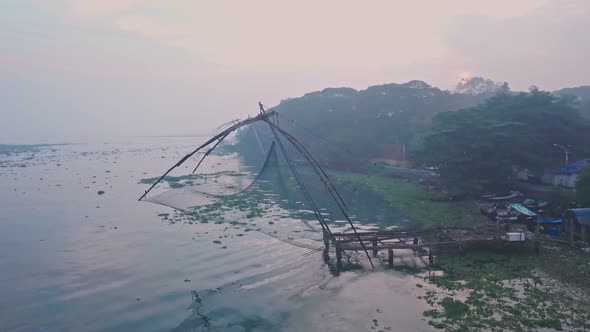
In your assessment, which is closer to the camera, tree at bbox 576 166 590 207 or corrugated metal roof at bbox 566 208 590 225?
corrugated metal roof at bbox 566 208 590 225

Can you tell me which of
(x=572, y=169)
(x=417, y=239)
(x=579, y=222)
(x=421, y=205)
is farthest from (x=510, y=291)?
(x=572, y=169)

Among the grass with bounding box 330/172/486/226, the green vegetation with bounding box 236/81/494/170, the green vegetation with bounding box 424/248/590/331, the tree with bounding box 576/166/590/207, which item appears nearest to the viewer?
the green vegetation with bounding box 424/248/590/331

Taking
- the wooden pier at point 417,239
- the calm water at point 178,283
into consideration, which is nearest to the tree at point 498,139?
the wooden pier at point 417,239

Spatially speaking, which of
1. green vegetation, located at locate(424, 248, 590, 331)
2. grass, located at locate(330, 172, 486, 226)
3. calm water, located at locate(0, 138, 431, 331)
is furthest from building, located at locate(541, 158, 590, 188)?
calm water, located at locate(0, 138, 431, 331)

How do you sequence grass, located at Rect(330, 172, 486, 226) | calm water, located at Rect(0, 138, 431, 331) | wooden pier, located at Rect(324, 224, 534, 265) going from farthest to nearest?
grass, located at Rect(330, 172, 486, 226) < wooden pier, located at Rect(324, 224, 534, 265) < calm water, located at Rect(0, 138, 431, 331)

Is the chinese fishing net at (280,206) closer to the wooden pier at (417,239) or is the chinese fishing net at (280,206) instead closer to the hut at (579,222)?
the wooden pier at (417,239)

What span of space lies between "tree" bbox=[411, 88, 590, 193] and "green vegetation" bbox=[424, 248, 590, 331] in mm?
16064

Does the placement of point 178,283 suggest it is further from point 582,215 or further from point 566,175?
point 566,175

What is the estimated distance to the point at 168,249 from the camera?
23.5 m

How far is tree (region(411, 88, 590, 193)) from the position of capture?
35.2 metres

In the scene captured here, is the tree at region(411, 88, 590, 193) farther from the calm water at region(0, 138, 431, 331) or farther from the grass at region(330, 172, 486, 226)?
the calm water at region(0, 138, 431, 331)

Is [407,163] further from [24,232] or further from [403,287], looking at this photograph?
[24,232]

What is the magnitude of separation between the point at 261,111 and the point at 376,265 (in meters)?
9.59

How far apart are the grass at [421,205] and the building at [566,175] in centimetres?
916
